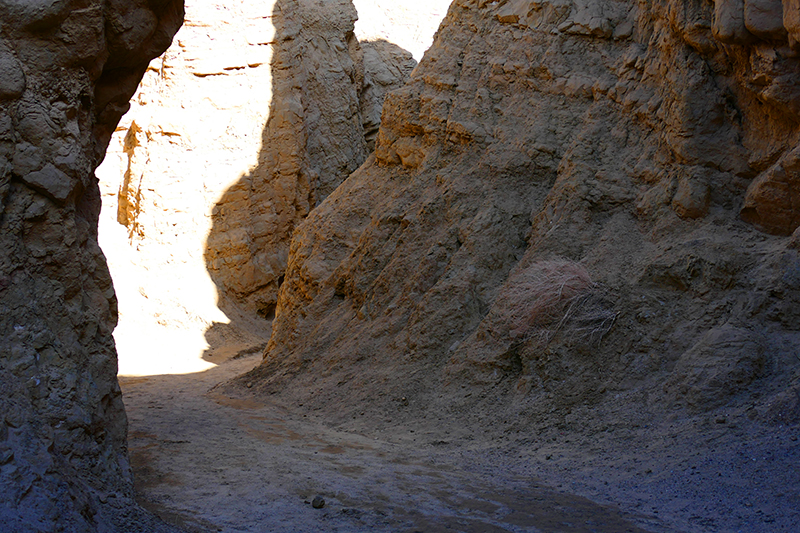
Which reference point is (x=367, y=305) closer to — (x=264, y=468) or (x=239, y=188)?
(x=264, y=468)

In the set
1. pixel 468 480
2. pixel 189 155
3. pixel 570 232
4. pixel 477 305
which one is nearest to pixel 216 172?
pixel 189 155

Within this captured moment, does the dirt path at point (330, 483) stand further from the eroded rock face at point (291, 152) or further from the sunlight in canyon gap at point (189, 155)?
the eroded rock face at point (291, 152)

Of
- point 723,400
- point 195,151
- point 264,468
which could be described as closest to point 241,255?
point 195,151

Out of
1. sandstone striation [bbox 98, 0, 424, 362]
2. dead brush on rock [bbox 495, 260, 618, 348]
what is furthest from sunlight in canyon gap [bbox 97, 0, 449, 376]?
dead brush on rock [bbox 495, 260, 618, 348]

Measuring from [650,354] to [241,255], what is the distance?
14029 mm

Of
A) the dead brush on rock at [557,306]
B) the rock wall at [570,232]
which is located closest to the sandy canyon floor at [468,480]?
the rock wall at [570,232]

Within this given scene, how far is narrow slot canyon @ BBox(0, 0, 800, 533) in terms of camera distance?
4.69 m

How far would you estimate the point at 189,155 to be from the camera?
19.2 meters

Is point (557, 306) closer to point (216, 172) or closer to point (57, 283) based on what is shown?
point (57, 283)

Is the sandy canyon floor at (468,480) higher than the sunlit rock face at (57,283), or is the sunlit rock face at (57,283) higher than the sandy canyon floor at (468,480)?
the sunlit rock face at (57,283)

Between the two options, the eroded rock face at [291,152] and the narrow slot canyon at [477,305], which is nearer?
the narrow slot canyon at [477,305]

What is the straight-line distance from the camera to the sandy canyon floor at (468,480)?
460cm

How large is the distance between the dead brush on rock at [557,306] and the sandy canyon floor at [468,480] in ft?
4.21

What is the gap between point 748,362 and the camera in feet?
19.8
